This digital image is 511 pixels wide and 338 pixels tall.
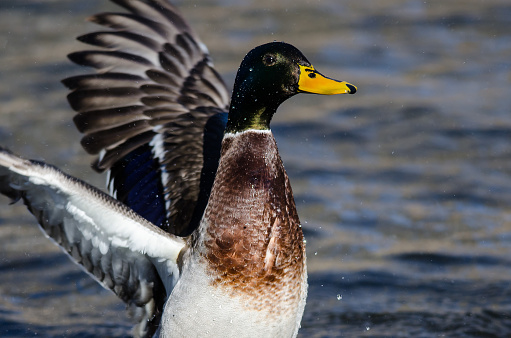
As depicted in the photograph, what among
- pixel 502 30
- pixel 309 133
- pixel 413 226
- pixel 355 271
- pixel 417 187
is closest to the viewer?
pixel 355 271

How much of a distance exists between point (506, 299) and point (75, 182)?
11.9ft

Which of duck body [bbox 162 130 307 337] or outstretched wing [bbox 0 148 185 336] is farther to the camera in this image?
duck body [bbox 162 130 307 337]

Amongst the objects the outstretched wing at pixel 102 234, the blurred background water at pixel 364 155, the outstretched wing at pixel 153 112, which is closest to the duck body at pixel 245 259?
the outstretched wing at pixel 102 234

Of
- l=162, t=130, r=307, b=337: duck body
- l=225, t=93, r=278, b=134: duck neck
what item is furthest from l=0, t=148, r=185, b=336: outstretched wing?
l=225, t=93, r=278, b=134: duck neck

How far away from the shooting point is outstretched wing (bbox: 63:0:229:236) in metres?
5.55

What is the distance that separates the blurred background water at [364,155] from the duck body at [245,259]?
166 cm

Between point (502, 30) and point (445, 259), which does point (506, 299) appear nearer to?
point (445, 259)

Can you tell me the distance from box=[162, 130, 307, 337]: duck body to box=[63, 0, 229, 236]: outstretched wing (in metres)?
0.76

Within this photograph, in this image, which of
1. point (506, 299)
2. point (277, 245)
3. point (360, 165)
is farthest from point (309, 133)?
point (277, 245)

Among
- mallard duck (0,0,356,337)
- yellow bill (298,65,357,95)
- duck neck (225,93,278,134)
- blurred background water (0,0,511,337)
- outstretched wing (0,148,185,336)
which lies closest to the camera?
outstretched wing (0,148,185,336)

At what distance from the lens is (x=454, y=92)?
384 inches

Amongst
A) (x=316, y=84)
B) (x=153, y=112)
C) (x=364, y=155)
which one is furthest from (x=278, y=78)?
(x=364, y=155)

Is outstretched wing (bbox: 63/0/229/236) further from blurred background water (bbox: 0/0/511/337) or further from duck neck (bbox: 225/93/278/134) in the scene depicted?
blurred background water (bbox: 0/0/511/337)

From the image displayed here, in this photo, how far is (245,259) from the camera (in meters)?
4.51
